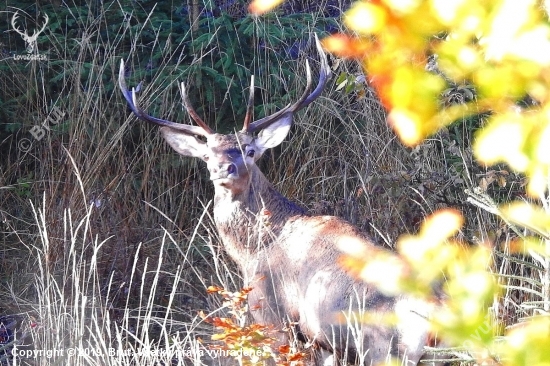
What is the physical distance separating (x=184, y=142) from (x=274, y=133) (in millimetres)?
536

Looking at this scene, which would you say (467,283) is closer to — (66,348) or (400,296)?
(400,296)

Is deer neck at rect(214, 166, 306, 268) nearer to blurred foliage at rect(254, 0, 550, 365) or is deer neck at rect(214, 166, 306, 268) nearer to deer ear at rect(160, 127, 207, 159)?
deer ear at rect(160, 127, 207, 159)

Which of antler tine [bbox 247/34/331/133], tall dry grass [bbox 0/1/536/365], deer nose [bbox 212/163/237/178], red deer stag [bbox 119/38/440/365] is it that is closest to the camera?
red deer stag [bbox 119/38/440/365]

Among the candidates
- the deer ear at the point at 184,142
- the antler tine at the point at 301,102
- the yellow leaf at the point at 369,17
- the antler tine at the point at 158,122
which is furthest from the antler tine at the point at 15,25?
the yellow leaf at the point at 369,17

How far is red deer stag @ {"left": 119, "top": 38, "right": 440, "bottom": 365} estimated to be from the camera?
3643 millimetres

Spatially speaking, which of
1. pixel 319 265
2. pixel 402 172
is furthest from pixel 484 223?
pixel 319 265

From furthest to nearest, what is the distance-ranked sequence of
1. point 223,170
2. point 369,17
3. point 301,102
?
1. point 301,102
2. point 223,170
3. point 369,17

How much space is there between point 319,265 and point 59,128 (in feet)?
8.87

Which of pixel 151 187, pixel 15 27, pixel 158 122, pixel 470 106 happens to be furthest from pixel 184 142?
pixel 470 106

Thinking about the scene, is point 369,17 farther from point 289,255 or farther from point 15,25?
point 15,25

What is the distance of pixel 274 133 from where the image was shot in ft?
17.0

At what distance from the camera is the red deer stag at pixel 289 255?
12.0 feet

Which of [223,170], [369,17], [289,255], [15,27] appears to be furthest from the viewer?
[15,27]

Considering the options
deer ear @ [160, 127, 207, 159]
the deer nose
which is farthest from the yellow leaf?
deer ear @ [160, 127, 207, 159]
